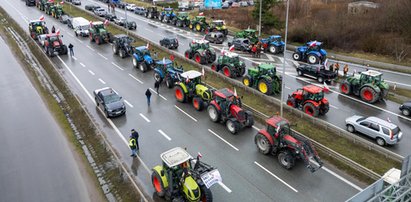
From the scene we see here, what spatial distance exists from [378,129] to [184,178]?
12108 mm

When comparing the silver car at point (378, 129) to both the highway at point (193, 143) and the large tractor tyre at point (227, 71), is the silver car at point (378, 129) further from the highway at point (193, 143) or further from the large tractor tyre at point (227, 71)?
the large tractor tyre at point (227, 71)

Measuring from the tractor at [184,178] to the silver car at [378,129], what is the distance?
10.9m

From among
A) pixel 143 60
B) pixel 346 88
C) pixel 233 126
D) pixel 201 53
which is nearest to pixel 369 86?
pixel 346 88

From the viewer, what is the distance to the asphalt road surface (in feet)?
52.6

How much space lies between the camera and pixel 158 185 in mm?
14398

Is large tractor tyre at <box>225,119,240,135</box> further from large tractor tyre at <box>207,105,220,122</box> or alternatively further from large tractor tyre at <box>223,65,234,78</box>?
large tractor tyre at <box>223,65,234,78</box>

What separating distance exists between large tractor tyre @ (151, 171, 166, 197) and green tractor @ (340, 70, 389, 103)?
1781 centimetres

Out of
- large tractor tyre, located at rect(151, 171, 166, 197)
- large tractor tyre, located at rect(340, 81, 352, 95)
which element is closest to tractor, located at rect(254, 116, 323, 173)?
large tractor tyre, located at rect(151, 171, 166, 197)

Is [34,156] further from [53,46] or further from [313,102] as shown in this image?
[53,46]

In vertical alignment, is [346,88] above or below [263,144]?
above

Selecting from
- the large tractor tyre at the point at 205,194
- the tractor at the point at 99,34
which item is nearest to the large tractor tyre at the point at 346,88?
the large tractor tyre at the point at 205,194

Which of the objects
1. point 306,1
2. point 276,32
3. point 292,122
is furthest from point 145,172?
point 306,1

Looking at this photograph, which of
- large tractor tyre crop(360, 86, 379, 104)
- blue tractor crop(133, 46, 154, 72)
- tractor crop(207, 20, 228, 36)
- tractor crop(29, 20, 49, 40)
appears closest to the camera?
large tractor tyre crop(360, 86, 379, 104)

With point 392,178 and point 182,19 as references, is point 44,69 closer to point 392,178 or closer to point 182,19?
point 182,19
